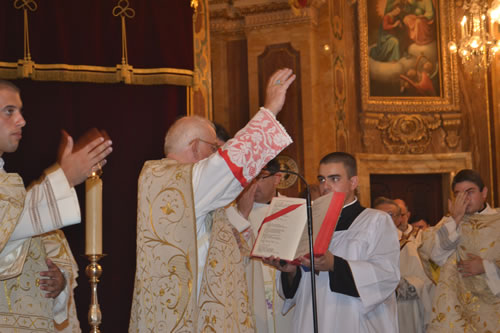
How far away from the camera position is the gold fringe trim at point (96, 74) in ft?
22.5

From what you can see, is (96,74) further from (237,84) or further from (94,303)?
(237,84)

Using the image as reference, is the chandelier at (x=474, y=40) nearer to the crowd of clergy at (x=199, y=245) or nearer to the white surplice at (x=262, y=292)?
the white surplice at (x=262, y=292)

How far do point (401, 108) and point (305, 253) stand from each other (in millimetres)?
10800

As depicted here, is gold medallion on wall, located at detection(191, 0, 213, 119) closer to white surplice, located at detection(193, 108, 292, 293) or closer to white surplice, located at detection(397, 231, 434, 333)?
white surplice, located at detection(397, 231, 434, 333)

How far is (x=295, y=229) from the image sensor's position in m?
3.53

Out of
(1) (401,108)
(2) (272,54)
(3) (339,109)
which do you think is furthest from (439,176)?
(2) (272,54)

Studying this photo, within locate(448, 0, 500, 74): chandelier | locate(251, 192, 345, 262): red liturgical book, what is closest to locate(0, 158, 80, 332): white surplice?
locate(251, 192, 345, 262): red liturgical book

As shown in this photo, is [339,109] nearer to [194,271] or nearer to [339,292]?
[339,292]

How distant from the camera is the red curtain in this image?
23.0ft

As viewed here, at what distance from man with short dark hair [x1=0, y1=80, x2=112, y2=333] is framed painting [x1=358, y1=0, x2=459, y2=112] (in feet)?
36.2

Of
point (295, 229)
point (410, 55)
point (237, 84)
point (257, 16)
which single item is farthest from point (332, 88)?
point (295, 229)

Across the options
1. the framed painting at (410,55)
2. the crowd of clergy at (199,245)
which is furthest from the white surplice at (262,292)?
the framed painting at (410,55)

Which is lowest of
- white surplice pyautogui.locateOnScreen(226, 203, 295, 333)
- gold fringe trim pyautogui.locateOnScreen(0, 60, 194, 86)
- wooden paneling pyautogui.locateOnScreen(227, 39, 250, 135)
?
white surplice pyautogui.locateOnScreen(226, 203, 295, 333)

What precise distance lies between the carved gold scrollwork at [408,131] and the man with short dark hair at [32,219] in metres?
11.0
